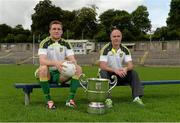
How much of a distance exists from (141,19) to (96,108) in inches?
3375

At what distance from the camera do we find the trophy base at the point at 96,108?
7.00 m

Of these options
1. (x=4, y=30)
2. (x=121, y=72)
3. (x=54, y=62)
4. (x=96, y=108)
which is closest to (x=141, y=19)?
(x=4, y=30)

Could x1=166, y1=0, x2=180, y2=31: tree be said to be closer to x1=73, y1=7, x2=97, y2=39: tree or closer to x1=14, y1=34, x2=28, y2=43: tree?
x1=73, y1=7, x2=97, y2=39: tree

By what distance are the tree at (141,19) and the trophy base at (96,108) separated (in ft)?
277

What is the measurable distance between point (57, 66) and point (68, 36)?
88514 millimetres

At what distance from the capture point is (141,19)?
91.4 m

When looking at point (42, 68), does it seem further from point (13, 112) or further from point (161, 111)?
point (161, 111)

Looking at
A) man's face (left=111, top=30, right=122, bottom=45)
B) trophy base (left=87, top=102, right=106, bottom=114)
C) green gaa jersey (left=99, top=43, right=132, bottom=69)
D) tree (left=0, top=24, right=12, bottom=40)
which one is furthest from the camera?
tree (left=0, top=24, right=12, bottom=40)

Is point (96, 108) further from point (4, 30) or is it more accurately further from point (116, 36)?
point (4, 30)

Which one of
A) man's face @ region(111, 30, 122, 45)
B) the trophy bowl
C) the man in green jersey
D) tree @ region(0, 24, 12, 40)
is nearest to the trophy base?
the trophy bowl

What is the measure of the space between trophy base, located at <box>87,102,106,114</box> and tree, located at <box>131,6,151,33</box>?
277 feet

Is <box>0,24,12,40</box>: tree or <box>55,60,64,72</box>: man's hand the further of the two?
<box>0,24,12,40</box>: tree

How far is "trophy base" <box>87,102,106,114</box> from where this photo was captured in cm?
700

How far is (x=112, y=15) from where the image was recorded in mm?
96000
